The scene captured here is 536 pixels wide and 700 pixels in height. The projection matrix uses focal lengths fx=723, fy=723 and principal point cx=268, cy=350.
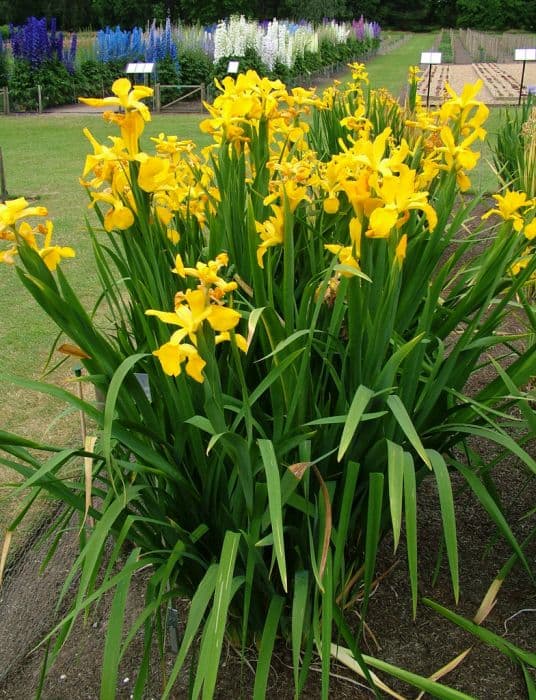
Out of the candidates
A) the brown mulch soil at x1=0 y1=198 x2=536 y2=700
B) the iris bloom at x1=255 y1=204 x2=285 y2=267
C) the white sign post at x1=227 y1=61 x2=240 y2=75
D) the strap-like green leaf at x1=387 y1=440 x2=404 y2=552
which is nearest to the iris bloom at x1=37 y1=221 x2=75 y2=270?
the iris bloom at x1=255 y1=204 x2=285 y2=267

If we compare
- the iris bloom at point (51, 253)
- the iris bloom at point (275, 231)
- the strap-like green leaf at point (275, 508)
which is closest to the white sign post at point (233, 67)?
the iris bloom at point (275, 231)

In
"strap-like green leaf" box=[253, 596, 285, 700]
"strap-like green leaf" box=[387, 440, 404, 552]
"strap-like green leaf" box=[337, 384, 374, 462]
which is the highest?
"strap-like green leaf" box=[337, 384, 374, 462]

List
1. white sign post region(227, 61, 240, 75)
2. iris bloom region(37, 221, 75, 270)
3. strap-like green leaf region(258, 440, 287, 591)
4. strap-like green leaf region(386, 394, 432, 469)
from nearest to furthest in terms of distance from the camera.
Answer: strap-like green leaf region(258, 440, 287, 591) → strap-like green leaf region(386, 394, 432, 469) → iris bloom region(37, 221, 75, 270) → white sign post region(227, 61, 240, 75)

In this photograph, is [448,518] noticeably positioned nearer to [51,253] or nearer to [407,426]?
[407,426]

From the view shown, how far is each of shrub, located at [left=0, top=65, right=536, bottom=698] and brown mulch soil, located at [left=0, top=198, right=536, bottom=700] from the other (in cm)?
10

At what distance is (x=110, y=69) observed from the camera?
16547 millimetres

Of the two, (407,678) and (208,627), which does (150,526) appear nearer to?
(208,627)

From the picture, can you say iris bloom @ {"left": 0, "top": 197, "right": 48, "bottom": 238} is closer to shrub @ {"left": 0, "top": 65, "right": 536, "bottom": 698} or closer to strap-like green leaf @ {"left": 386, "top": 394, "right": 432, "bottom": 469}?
shrub @ {"left": 0, "top": 65, "right": 536, "bottom": 698}

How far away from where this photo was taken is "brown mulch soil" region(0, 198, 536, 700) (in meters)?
1.48

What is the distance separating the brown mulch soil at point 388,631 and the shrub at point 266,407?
100 mm

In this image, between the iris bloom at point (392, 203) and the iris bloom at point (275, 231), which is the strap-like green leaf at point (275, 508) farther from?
the iris bloom at point (275, 231)

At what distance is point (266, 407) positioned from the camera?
59.6 inches

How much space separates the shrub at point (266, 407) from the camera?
1089 mm

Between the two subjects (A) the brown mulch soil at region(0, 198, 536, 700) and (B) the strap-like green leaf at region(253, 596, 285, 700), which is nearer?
(B) the strap-like green leaf at region(253, 596, 285, 700)
